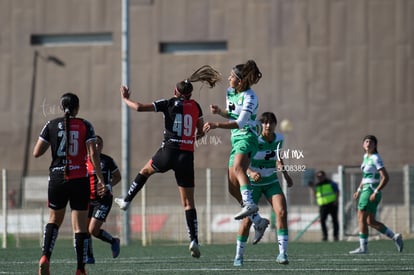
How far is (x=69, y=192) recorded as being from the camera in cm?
1212

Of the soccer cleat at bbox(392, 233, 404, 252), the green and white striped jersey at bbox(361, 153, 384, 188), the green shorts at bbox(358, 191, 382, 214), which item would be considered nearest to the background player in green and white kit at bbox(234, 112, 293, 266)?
the green and white striped jersey at bbox(361, 153, 384, 188)

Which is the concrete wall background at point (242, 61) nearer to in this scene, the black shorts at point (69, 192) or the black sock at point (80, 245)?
the black sock at point (80, 245)

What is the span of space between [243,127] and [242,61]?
84.3 ft

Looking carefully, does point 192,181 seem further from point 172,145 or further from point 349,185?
point 349,185

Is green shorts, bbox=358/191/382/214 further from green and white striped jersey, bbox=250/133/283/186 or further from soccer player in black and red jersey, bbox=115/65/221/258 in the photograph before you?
soccer player in black and red jersey, bbox=115/65/221/258

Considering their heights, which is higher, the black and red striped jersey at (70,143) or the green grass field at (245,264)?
the black and red striped jersey at (70,143)

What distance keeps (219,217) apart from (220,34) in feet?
38.3

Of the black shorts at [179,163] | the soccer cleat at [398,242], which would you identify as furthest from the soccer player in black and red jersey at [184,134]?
the soccer cleat at [398,242]

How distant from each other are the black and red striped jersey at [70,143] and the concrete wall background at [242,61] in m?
25.9

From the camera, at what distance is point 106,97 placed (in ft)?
134

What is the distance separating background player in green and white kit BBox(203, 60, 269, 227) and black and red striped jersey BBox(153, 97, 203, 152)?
2.48 feet

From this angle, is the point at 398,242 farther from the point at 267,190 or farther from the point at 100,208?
the point at 100,208

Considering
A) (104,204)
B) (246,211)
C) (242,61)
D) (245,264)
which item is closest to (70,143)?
(246,211)

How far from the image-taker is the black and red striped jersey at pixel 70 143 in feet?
39.6
